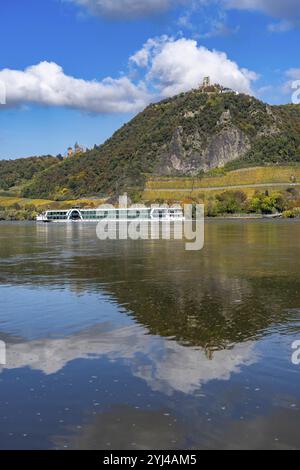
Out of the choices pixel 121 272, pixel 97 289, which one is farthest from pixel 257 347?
pixel 121 272

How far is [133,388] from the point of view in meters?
11.1

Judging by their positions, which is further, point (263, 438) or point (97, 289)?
point (97, 289)

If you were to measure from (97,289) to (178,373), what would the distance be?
→ 1292 cm

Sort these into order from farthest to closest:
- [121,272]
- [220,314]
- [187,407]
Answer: [121,272] < [220,314] < [187,407]

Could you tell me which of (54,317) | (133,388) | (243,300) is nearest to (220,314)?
(243,300)

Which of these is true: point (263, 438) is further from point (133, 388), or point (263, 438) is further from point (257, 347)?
point (257, 347)

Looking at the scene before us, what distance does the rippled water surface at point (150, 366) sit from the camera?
913cm

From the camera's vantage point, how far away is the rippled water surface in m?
9.13

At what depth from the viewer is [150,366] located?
41.3ft

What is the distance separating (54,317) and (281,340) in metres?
7.62

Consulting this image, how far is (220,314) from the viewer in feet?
59.6
